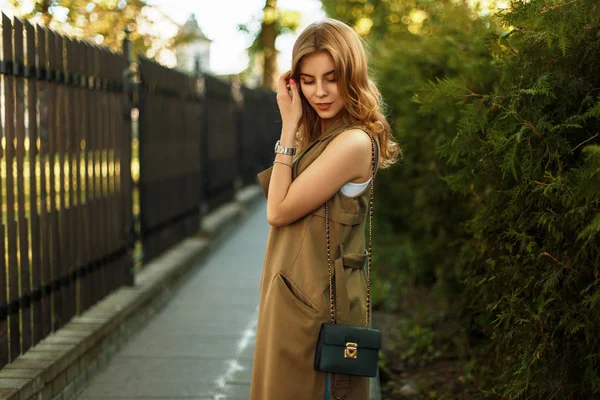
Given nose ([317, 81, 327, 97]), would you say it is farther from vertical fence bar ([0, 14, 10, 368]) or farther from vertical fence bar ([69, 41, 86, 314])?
vertical fence bar ([69, 41, 86, 314])

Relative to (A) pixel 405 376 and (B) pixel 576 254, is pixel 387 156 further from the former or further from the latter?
(A) pixel 405 376

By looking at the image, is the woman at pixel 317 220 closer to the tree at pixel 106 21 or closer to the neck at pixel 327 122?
the neck at pixel 327 122

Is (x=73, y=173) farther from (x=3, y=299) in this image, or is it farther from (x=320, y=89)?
(x=320, y=89)

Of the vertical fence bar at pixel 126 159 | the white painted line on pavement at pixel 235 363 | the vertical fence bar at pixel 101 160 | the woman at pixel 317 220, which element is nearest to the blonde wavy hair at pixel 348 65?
the woman at pixel 317 220

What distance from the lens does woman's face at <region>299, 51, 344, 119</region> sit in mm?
2840

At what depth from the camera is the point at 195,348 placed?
19.3 feet

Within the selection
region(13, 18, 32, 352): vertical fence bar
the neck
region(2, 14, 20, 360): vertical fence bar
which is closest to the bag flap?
the neck

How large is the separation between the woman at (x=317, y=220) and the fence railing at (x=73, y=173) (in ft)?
6.66

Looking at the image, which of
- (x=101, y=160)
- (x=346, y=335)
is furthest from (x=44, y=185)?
(x=346, y=335)

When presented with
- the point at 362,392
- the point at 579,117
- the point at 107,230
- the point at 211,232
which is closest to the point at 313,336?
the point at 362,392

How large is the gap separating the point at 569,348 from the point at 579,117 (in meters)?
0.86

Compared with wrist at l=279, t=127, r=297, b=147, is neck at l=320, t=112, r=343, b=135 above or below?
above

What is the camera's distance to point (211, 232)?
10461 millimetres

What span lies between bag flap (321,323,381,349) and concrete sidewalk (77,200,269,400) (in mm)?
2160
